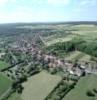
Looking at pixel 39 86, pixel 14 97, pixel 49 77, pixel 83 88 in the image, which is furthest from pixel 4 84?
pixel 83 88

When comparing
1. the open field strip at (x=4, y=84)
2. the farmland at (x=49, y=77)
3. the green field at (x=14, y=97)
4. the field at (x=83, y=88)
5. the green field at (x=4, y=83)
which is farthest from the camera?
the green field at (x=4, y=83)

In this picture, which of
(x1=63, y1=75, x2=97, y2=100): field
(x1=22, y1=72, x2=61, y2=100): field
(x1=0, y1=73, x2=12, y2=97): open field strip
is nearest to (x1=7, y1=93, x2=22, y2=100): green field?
(x1=22, y1=72, x2=61, y2=100): field

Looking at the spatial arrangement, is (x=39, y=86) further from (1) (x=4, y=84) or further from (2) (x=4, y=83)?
(2) (x=4, y=83)

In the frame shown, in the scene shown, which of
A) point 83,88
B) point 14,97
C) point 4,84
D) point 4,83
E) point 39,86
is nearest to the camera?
point 14,97

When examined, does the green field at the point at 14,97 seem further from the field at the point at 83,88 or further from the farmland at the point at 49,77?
the field at the point at 83,88

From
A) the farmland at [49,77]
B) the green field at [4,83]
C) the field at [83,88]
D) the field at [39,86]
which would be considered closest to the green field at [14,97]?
the farmland at [49,77]

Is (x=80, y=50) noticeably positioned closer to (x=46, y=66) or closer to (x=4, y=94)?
(x=46, y=66)
